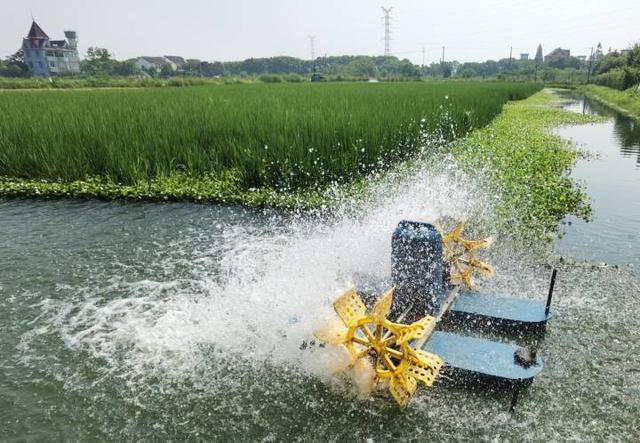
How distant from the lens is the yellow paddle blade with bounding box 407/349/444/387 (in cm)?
336

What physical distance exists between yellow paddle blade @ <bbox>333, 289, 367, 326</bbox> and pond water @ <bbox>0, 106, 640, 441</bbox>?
0.71 metres

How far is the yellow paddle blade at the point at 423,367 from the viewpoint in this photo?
11.0ft

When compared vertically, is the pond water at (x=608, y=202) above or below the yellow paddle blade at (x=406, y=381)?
below

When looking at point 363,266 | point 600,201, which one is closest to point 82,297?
point 363,266

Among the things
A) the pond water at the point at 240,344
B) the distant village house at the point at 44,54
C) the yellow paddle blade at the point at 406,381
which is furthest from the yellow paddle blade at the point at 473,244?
the distant village house at the point at 44,54

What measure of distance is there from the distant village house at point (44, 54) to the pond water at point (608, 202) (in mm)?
97020

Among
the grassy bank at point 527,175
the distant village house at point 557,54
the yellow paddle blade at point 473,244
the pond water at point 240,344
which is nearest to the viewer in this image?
the pond water at point 240,344

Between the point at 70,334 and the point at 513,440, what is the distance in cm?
427

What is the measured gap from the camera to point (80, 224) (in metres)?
7.86

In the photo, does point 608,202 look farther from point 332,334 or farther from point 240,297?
point 332,334

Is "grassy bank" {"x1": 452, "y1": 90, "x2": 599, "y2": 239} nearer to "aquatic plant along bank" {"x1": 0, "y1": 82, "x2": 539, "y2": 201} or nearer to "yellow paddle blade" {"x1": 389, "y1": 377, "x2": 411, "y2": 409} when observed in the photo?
"aquatic plant along bank" {"x1": 0, "y1": 82, "x2": 539, "y2": 201}

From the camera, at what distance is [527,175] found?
9.40m

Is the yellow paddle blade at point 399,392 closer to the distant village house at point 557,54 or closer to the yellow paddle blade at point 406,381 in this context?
the yellow paddle blade at point 406,381

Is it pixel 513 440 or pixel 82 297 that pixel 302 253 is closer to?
pixel 82 297
